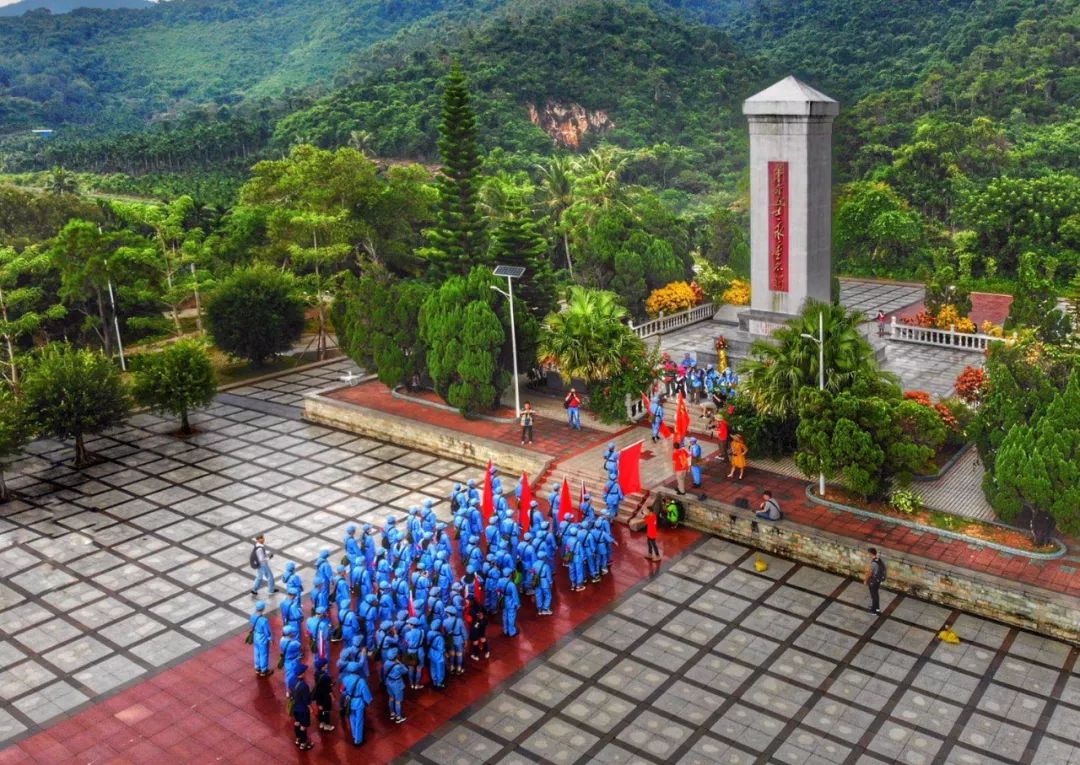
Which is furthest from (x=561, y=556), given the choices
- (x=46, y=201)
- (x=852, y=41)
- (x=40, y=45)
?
(x=40, y=45)

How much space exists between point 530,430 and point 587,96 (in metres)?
41.5

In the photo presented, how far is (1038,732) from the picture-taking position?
1080cm

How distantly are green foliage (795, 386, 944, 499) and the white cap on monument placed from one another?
21.7ft

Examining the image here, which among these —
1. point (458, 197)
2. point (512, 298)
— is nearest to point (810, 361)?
point (512, 298)

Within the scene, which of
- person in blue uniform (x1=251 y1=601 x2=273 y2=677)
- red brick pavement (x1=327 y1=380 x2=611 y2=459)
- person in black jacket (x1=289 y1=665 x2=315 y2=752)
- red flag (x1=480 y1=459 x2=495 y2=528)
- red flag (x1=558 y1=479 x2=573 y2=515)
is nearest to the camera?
person in black jacket (x1=289 y1=665 x2=315 y2=752)

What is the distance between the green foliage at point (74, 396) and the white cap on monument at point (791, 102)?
1337 centimetres

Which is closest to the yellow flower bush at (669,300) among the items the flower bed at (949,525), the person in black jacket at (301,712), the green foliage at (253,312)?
the green foliage at (253,312)

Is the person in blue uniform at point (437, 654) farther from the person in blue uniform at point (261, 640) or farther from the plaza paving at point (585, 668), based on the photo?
the person in blue uniform at point (261, 640)

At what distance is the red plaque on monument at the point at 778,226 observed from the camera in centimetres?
2031

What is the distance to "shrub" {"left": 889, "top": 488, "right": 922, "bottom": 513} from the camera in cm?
1534

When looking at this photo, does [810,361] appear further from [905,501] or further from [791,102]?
[791,102]

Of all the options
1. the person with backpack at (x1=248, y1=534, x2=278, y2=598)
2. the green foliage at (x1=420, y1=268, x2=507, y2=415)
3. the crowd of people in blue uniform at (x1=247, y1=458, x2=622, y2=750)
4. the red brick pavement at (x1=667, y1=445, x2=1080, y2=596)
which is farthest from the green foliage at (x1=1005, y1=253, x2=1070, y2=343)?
the person with backpack at (x1=248, y1=534, x2=278, y2=598)

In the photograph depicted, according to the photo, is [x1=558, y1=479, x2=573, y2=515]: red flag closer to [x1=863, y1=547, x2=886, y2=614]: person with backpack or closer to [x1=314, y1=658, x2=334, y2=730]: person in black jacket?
[x1=863, y1=547, x2=886, y2=614]: person with backpack

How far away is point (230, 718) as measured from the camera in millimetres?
11789
